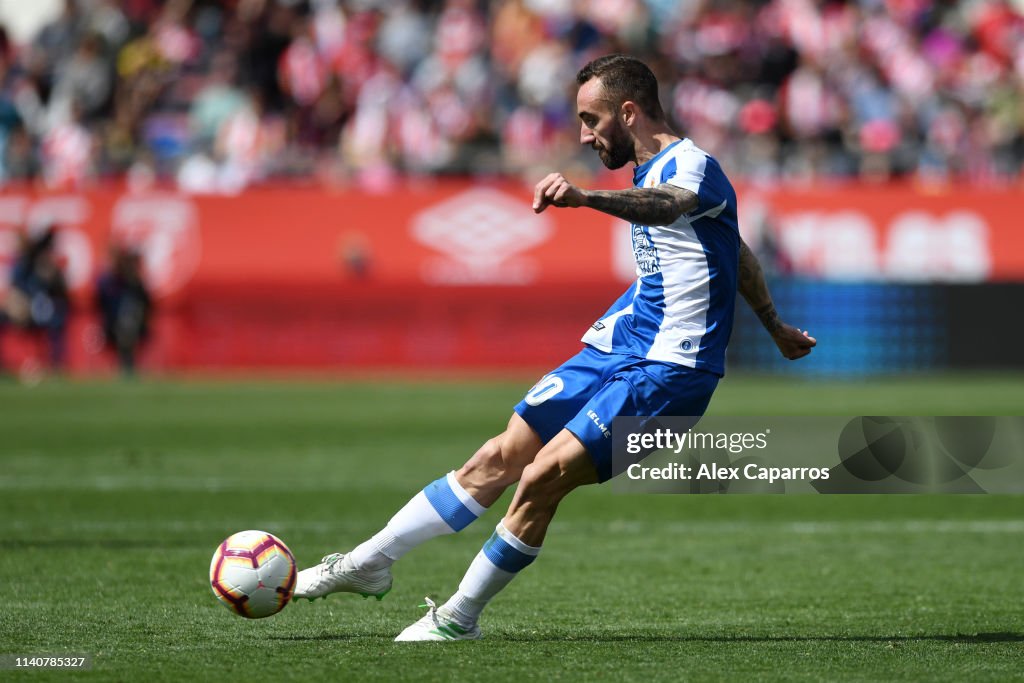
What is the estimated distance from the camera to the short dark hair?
6.43 m

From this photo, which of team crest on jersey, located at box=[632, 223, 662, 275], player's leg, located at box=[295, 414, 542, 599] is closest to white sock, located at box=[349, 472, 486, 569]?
player's leg, located at box=[295, 414, 542, 599]

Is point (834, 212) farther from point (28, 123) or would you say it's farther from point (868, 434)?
point (868, 434)

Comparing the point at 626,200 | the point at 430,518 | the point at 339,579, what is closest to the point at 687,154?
the point at 626,200

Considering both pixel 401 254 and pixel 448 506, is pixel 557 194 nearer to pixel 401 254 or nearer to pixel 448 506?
pixel 448 506

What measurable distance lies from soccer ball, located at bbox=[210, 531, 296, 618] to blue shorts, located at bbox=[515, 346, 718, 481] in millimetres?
1174

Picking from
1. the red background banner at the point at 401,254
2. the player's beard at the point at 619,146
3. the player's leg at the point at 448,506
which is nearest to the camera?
the player's beard at the point at 619,146

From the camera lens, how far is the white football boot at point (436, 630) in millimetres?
6355

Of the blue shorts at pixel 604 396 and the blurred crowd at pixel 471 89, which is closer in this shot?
the blue shorts at pixel 604 396

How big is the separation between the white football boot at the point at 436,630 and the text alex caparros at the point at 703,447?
0.93m

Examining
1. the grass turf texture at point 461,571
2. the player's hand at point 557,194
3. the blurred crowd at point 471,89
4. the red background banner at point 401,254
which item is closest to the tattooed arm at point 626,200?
the player's hand at point 557,194

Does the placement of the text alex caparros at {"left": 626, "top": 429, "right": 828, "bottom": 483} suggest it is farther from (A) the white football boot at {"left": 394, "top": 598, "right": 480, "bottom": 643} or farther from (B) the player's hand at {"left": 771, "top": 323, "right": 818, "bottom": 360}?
(A) the white football boot at {"left": 394, "top": 598, "right": 480, "bottom": 643}

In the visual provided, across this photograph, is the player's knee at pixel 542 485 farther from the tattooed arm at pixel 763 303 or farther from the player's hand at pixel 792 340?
the player's hand at pixel 792 340

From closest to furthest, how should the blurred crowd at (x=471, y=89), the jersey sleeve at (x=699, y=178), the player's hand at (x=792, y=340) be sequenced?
the jersey sleeve at (x=699, y=178) → the player's hand at (x=792, y=340) → the blurred crowd at (x=471, y=89)

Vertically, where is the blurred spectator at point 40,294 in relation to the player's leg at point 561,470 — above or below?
below
